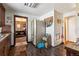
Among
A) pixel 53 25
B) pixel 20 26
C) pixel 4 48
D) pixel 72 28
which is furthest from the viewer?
pixel 53 25

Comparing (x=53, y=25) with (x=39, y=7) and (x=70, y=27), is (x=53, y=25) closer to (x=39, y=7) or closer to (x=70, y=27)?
(x=70, y=27)

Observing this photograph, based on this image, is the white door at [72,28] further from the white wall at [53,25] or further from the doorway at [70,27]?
the white wall at [53,25]

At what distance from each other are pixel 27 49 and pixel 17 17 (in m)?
0.65

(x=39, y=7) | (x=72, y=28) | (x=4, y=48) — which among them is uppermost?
(x=39, y=7)

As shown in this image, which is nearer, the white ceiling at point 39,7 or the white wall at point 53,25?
the white ceiling at point 39,7

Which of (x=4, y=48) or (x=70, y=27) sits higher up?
(x=70, y=27)

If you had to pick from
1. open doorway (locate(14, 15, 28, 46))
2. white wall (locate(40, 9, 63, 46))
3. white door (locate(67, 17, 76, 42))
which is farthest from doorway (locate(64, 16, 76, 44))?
open doorway (locate(14, 15, 28, 46))

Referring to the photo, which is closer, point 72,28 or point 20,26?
point 20,26

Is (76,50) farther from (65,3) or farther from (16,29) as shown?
(16,29)

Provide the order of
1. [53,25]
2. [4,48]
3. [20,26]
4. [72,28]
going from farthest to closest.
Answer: [53,25] < [4,48] < [72,28] < [20,26]

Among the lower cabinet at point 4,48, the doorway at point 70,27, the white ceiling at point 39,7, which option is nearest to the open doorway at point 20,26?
the white ceiling at point 39,7

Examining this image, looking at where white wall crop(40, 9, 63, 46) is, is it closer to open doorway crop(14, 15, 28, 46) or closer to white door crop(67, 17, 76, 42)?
white door crop(67, 17, 76, 42)

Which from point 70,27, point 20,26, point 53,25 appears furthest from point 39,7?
point 53,25

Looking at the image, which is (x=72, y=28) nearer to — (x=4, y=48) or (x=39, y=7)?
(x=39, y=7)
